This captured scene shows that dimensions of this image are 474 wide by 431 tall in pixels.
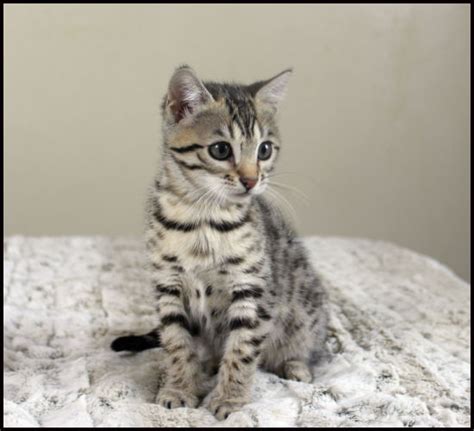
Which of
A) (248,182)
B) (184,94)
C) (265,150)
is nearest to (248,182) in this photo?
(248,182)

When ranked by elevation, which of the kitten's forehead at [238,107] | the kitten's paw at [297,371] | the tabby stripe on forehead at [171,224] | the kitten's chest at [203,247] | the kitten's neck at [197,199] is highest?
the kitten's forehead at [238,107]

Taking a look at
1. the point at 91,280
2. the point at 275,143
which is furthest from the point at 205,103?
the point at 91,280

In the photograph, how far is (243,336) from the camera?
1.32 metres

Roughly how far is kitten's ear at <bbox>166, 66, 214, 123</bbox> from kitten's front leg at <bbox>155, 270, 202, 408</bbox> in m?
0.31

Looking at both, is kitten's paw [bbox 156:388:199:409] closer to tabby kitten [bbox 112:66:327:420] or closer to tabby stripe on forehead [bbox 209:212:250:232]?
tabby kitten [bbox 112:66:327:420]

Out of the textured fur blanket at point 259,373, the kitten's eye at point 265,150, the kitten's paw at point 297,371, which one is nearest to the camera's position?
the textured fur blanket at point 259,373

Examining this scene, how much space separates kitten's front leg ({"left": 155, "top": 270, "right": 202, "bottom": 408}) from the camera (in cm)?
132

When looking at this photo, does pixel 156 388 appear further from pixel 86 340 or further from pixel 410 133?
pixel 410 133

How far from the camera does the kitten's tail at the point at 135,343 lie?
148 cm

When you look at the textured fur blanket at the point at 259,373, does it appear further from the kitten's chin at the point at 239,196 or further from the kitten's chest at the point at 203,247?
the kitten's chin at the point at 239,196

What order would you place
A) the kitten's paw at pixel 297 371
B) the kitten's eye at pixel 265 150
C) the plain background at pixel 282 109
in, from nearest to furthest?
the kitten's eye at pixel 265 150 < the kitten's paw at pixel 297 371 < the plain background at pixel 282 109

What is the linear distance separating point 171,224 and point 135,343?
31 centimetres

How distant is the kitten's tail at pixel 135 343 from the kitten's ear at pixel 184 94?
48 cm

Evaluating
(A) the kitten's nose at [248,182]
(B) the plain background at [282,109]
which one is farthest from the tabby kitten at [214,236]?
(B) the plain background at [282,109]
